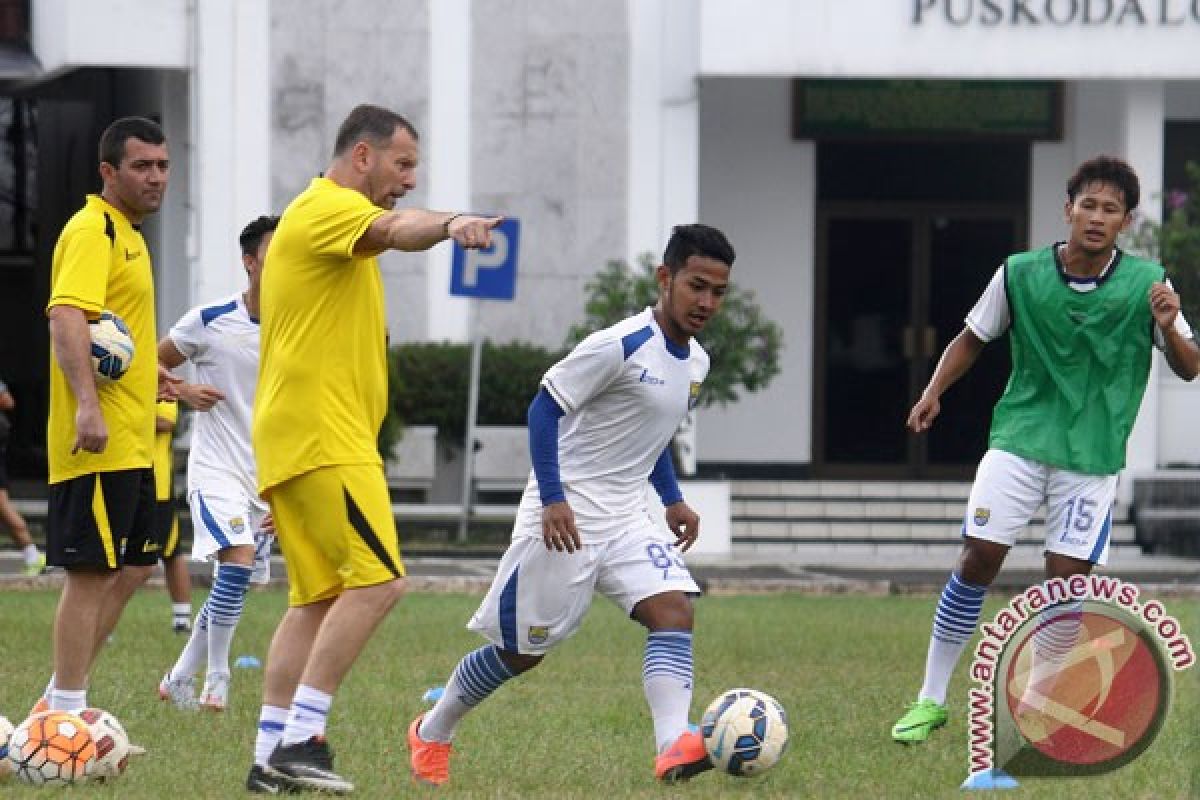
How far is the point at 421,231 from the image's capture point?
23.9ft

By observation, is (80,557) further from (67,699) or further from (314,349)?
(314,349)

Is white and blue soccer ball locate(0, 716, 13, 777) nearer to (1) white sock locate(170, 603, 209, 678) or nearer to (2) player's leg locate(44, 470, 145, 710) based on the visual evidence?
(2) player's leg locate(44, 470, 145, 710)

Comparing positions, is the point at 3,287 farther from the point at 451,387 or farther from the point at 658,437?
the point at 658,437

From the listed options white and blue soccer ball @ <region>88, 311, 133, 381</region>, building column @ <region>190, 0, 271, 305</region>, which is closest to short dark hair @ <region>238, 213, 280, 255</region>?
white and blue soccer ball @ <region>88, 311, 133, 381</region>

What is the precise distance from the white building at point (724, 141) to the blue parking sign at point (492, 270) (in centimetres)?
272

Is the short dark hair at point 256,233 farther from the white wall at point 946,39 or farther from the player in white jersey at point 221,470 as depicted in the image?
the white wall at point 946,39

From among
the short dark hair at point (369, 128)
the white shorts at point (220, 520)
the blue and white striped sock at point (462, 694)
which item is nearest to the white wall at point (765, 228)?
the white shorts at point (220, 520)

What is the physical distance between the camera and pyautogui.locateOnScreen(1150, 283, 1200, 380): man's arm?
9.09 meters

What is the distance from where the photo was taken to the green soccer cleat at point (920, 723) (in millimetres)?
9820

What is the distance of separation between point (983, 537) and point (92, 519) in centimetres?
339

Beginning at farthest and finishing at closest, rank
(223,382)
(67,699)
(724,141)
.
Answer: (724,141), (223,382), (67,699)

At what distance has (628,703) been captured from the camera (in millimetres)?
11438

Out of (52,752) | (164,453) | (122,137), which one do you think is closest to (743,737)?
(52,752)

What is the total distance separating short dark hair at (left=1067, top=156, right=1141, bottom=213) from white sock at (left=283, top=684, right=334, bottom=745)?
3626mm
